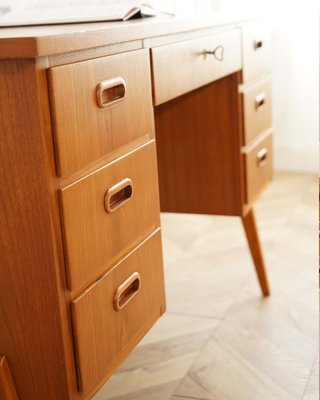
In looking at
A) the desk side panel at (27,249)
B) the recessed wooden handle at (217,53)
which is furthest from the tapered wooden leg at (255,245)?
the desk side panel at (27,249)

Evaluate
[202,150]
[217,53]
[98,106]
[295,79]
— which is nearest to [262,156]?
[202,150]

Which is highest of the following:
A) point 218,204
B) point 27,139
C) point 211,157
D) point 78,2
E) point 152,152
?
point 78,2

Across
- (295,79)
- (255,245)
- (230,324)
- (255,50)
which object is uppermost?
(255,50)

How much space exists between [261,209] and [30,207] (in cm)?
180

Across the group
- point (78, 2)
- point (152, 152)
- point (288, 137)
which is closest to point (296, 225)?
point (288, 137)

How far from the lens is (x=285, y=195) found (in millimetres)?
2680

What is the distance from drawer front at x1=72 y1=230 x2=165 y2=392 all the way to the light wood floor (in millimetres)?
323

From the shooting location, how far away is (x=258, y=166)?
66.6 inches

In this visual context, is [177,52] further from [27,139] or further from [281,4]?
[281,4]

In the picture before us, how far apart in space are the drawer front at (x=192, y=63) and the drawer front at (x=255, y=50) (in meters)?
0.06

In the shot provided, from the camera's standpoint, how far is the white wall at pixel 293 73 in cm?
265

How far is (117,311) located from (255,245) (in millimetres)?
820

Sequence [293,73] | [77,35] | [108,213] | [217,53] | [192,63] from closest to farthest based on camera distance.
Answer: [77,35] < [108,213] < [192,63] < [217,53] < [293,73]

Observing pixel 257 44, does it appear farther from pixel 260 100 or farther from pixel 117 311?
pixel 117 311
